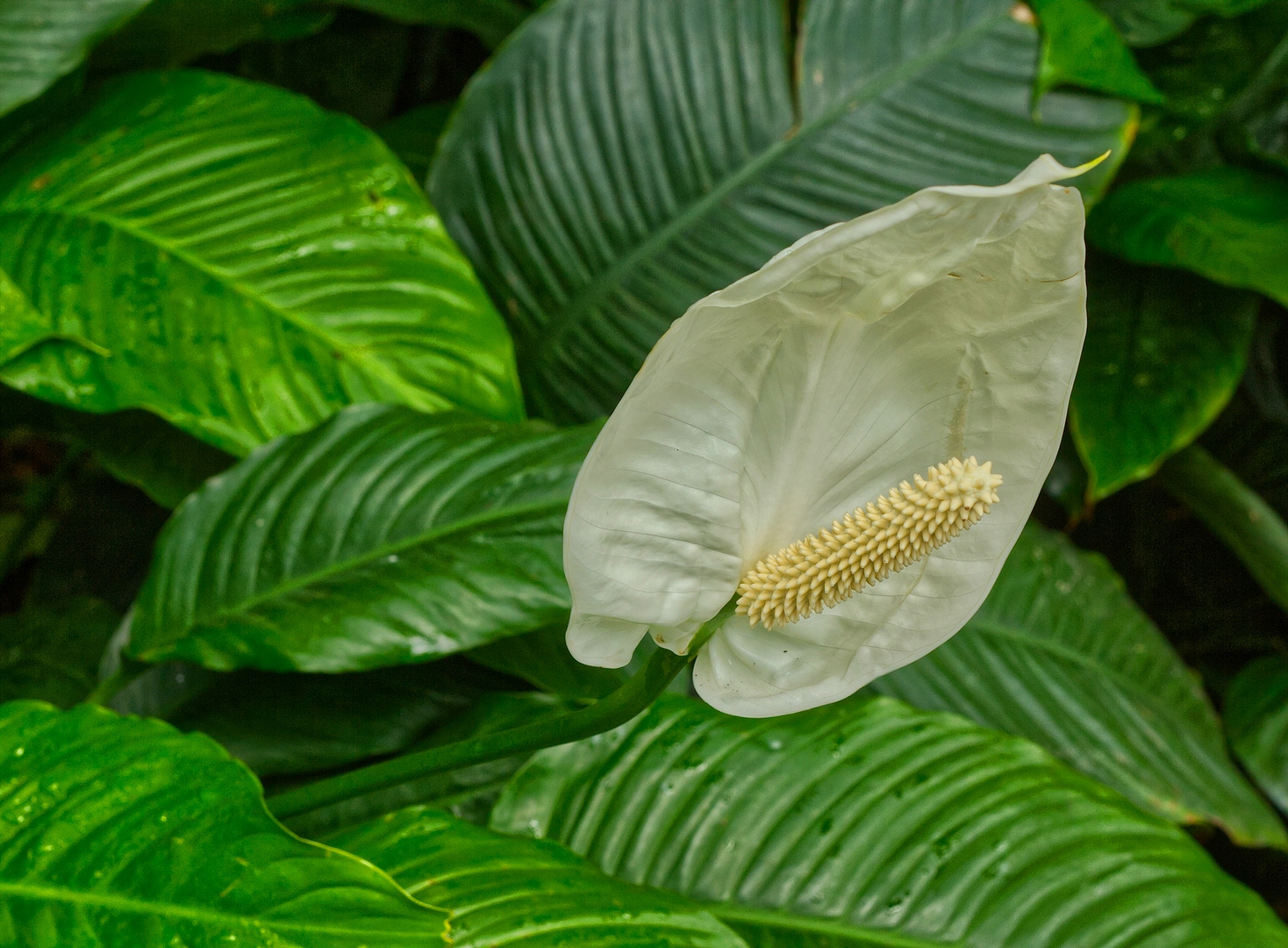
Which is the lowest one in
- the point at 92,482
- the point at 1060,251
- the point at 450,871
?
the point at 92,482

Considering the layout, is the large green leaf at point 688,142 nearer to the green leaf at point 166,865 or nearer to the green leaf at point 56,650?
the green leaf at point 56,650

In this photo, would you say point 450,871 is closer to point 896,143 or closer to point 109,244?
point 109,244

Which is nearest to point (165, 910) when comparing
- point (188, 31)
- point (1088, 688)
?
point (1088, 688)

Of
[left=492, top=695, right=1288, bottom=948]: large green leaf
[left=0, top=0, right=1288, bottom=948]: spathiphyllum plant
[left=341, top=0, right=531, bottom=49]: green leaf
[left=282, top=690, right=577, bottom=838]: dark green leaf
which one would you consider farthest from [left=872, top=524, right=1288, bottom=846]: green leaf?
[left=341, top=0, right=531, bottom=49]: green leaf

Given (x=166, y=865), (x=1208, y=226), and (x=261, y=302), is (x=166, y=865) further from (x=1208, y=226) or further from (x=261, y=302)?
(x=1208, y=226)

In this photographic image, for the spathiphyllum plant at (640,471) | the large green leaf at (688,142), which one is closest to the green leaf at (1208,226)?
the spathiphyllum plant at (640,471)

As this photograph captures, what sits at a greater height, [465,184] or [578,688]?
[465,184]

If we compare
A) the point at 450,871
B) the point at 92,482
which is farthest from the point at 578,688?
the point at 92,482
